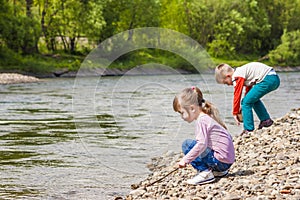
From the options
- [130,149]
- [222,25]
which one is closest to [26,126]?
[130,149]

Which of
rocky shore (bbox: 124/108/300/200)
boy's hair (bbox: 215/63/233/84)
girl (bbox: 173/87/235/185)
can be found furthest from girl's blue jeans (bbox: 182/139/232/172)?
boy's hair (bbox: 215/63/233/84)

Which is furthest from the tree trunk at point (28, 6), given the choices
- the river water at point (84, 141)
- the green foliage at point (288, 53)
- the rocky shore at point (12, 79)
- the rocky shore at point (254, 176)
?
the rocky shore at point (254, 176)

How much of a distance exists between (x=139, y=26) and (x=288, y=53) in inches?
638

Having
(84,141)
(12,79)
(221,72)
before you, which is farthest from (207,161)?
(12,79)

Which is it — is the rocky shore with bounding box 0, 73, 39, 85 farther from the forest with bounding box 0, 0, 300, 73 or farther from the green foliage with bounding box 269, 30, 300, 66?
the green foliage with bounding box 269, 30, 300, 66

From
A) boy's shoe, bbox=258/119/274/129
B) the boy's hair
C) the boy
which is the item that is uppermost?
the boy's hair

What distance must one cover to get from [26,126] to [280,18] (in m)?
61.6

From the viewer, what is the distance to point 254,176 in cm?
675

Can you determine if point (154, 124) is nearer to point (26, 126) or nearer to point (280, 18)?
point (26, 126)

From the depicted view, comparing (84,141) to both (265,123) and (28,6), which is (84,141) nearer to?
(265,123)

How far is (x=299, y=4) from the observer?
72.6m

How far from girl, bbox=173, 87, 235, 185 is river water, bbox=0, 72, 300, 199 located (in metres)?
1.57

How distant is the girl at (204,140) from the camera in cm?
665

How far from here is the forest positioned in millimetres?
48594
